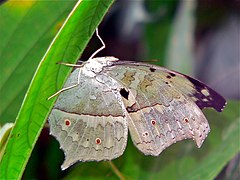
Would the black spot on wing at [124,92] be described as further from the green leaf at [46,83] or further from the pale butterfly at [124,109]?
the green leaf at [46,83]

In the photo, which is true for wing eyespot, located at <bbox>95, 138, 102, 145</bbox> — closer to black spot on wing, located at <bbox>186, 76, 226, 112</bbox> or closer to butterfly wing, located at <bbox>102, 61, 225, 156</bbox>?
butterfly wing, located at <bbox>102, 61, 225, 156</bbox>

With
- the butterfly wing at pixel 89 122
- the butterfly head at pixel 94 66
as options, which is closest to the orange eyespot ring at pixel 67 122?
the butterfly wing at pixel 89 122

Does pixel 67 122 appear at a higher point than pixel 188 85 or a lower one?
lower

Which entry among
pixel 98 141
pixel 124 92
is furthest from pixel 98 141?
pixel 124 92

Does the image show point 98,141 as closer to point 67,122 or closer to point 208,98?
point 67,122

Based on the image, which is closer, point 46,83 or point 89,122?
point 46,83

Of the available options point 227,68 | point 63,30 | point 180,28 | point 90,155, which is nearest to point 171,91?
point 90,155

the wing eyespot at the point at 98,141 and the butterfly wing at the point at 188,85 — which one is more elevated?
the butterfly wing at the point at 188,85
